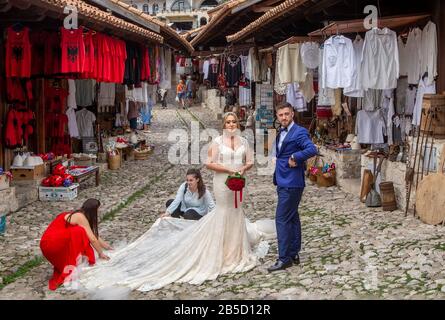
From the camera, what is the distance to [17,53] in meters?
10.3

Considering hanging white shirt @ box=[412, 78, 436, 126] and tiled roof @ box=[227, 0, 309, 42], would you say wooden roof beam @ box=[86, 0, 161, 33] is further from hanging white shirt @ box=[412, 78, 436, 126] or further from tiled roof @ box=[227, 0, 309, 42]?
hanging white shirt @ box=[412, 78, 436, 126]

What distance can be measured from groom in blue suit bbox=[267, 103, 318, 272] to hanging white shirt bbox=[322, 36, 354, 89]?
396 centimetres

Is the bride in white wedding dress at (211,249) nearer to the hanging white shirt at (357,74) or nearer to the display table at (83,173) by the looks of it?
the hanging white shirt at (357,74)

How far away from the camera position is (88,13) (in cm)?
1029

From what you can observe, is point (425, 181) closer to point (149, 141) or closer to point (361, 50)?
point (361, 50)

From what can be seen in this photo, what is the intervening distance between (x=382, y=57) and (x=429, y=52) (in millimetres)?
707

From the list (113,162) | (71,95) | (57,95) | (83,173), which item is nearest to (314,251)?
(83,173)

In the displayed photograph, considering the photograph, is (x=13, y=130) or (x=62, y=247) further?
(x=13, y=130)

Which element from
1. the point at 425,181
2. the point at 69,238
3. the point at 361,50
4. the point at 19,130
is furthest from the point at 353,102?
the point at 69,238

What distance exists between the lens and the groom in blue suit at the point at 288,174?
6523 millimetres

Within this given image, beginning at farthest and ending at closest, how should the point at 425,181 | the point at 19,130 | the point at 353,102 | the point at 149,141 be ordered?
1. the point at 149,141
2. the point at 353,102
3. the point at 19,130
4. the point at 425,181

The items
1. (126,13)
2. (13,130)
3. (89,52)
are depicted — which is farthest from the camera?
(126,13)

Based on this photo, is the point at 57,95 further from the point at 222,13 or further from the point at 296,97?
the point at 222,13
